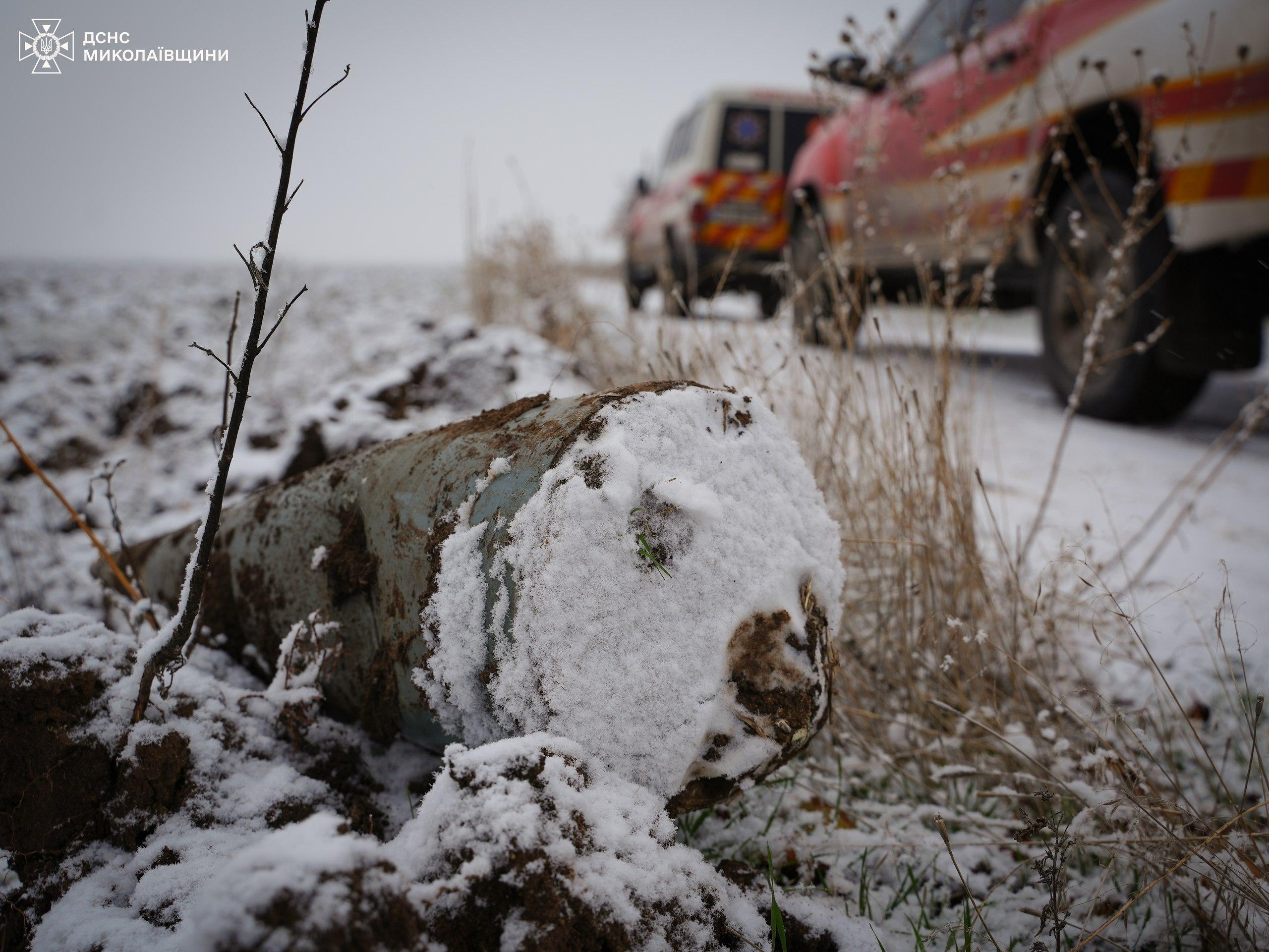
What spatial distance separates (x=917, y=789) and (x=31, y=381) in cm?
594

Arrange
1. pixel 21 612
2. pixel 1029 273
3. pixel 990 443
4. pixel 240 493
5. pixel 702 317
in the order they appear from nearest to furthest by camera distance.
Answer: pixel 21 612
pixel 702 317
pixel 240 493
pixel 990 443
pixel 1029 273

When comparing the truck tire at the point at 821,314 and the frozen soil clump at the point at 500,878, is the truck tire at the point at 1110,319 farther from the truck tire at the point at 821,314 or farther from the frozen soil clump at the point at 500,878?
the frozen soil clump at the point at 500,878

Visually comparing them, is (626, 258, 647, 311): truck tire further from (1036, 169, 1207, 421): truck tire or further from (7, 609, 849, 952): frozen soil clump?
(7, 609, 849, 952): frozen soil clump

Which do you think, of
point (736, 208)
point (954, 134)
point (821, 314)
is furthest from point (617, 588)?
point (736, 208)

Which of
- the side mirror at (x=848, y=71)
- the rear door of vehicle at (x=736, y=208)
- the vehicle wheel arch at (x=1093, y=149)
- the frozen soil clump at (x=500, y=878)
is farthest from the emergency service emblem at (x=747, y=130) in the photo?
the frozen soil clump at (x=500, y=878)

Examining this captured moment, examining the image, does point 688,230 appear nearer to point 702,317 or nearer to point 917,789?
point 702,317

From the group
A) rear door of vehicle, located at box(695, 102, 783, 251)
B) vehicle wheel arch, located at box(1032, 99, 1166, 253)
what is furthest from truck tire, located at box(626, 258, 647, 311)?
vehicle wheel arch, located at box(1032, 99, 1166, 253)

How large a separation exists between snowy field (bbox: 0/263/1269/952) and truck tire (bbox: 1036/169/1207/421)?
5.8 inches

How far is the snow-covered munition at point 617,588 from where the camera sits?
32.5 inches

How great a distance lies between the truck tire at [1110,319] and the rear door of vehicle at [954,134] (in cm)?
28

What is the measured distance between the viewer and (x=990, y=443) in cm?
280

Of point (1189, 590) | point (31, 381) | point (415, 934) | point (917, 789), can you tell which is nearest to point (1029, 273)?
point (1189, 590)

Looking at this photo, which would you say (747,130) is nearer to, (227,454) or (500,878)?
(227,454)

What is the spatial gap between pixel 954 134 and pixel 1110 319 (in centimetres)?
106
